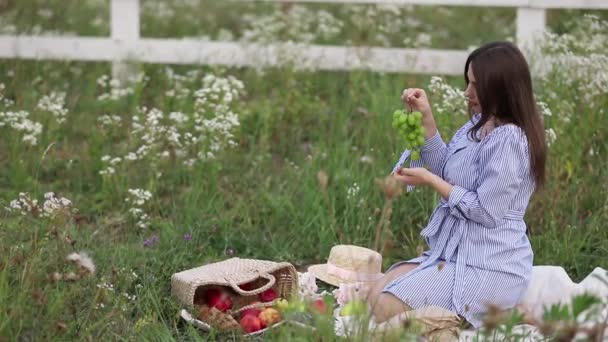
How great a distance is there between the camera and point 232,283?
412 cm

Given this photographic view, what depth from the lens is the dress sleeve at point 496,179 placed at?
3828mm

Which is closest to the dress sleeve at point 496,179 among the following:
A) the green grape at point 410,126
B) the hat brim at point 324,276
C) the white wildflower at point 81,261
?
the green grape at point 410,126

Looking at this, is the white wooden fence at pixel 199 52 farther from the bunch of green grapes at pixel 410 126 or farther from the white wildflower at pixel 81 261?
the white wildflower at pixel 81 261

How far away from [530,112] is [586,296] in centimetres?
147

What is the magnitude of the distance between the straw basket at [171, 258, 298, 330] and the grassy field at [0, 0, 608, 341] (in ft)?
0.30

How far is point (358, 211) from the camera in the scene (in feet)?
16.5

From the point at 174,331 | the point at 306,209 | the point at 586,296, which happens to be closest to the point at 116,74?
the point at 306,209

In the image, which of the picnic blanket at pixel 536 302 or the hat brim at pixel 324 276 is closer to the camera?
the picnic blanket at pixel 536 302

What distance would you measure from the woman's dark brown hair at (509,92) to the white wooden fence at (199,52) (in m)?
2.65

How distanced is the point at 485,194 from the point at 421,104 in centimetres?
43

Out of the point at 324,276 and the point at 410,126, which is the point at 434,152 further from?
the point at 324,276

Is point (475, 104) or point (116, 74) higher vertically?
point (475, 104)

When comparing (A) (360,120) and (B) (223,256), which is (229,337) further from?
(A) (360,120)

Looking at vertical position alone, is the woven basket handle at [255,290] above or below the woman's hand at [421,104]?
below
